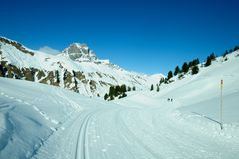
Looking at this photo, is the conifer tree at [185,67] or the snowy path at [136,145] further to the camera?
the conifer tree at [185,67]

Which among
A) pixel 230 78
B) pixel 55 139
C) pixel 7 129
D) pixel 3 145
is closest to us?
pixel 3 145

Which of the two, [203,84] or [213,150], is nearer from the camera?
[213,150]

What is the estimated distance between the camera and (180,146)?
11.3 meters

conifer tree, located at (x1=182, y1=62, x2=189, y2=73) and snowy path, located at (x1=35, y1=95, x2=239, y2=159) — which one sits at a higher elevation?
conifer tree, located at (x1=182, y1=62, x2=189, y2=73)

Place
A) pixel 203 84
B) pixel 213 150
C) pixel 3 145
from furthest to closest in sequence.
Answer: pixel 203 84, pixel 213 150, pixel 3 145

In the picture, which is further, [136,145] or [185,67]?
[185,67]

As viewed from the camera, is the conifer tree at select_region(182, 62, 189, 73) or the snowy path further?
the conifer tree at select_region(182, 62, 189, 73)

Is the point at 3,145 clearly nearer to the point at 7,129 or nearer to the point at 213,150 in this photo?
the point at 7,129

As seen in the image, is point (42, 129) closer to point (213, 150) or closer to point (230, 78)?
point (213, 150)

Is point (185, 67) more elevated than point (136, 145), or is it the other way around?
point (185, 67)

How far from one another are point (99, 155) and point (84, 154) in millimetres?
624

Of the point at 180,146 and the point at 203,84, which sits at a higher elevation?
the point at 203,84

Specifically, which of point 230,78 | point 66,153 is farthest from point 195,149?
point 230,78

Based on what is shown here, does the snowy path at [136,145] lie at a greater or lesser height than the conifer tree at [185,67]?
lesser
